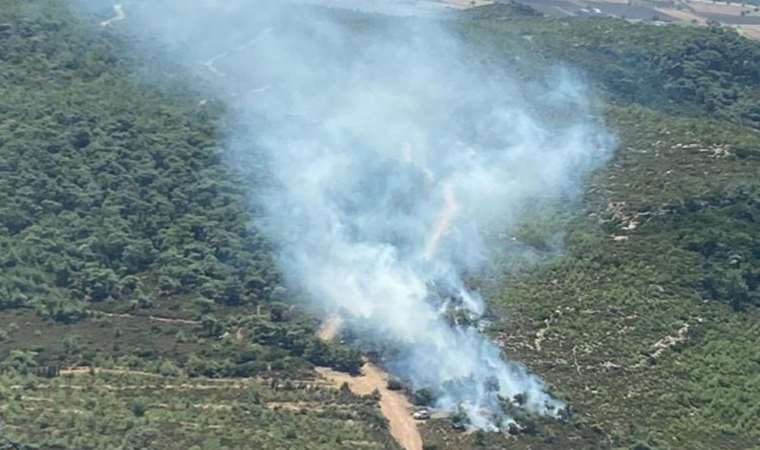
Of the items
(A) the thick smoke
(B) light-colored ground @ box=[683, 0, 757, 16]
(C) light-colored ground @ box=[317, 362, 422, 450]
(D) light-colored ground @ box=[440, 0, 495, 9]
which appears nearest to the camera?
(C) light-colored ground @ box=[317, 362, 422, 450]

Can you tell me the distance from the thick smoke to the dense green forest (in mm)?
2227

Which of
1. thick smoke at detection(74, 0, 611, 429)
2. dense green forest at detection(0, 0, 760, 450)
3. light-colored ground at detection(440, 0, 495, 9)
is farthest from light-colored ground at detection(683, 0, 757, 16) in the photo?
dense green forest at detection(0, 0, 760, 450)

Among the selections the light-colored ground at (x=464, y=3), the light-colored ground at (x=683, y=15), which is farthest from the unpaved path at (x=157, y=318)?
the light-colored ground at (x=683, y=15)

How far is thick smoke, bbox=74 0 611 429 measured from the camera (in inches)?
3088

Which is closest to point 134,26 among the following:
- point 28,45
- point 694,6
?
point 28,45

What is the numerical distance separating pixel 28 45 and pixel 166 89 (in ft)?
35.5

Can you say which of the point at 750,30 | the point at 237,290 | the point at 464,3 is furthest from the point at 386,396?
the point at 750,30

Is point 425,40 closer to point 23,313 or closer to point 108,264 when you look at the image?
point 108,264

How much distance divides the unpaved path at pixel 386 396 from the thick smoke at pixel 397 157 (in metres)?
1.41

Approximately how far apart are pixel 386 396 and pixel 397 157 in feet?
93.9

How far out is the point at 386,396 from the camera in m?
72.8

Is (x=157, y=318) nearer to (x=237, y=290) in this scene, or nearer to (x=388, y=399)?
(x=237, y=290)

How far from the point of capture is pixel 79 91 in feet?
343

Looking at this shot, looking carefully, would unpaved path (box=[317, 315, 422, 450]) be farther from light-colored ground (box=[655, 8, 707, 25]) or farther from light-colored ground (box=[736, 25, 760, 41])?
light-colored ground (box=[655, 8, 707, 25])
